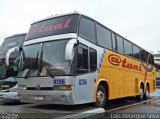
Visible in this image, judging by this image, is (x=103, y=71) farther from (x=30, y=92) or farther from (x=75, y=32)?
(x=30, y=92)

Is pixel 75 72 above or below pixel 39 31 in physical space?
below

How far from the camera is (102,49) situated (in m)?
11.2

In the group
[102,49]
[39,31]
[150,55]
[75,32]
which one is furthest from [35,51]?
[150,55]

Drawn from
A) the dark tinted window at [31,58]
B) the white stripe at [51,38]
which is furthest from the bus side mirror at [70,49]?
the dark tinted window at [31,58]

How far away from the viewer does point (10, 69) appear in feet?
43.9

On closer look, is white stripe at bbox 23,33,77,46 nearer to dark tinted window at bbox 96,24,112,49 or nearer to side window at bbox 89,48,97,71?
side window at bbox 89,48,97,71

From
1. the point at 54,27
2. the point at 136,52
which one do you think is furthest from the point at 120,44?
the point at 54,27

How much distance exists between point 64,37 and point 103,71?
2.60m

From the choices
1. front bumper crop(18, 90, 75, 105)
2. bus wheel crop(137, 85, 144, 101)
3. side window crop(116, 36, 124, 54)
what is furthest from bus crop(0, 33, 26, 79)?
bus wheel crop(137, 85, 144, 101)

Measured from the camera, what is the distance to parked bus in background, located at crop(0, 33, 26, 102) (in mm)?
12170

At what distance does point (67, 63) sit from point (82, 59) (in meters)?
0.77

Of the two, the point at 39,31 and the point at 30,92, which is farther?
the point at 39,31

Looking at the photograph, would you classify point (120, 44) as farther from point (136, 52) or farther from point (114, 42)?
point (136, 52)

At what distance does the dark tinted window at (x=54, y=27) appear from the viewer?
9.68 meters
